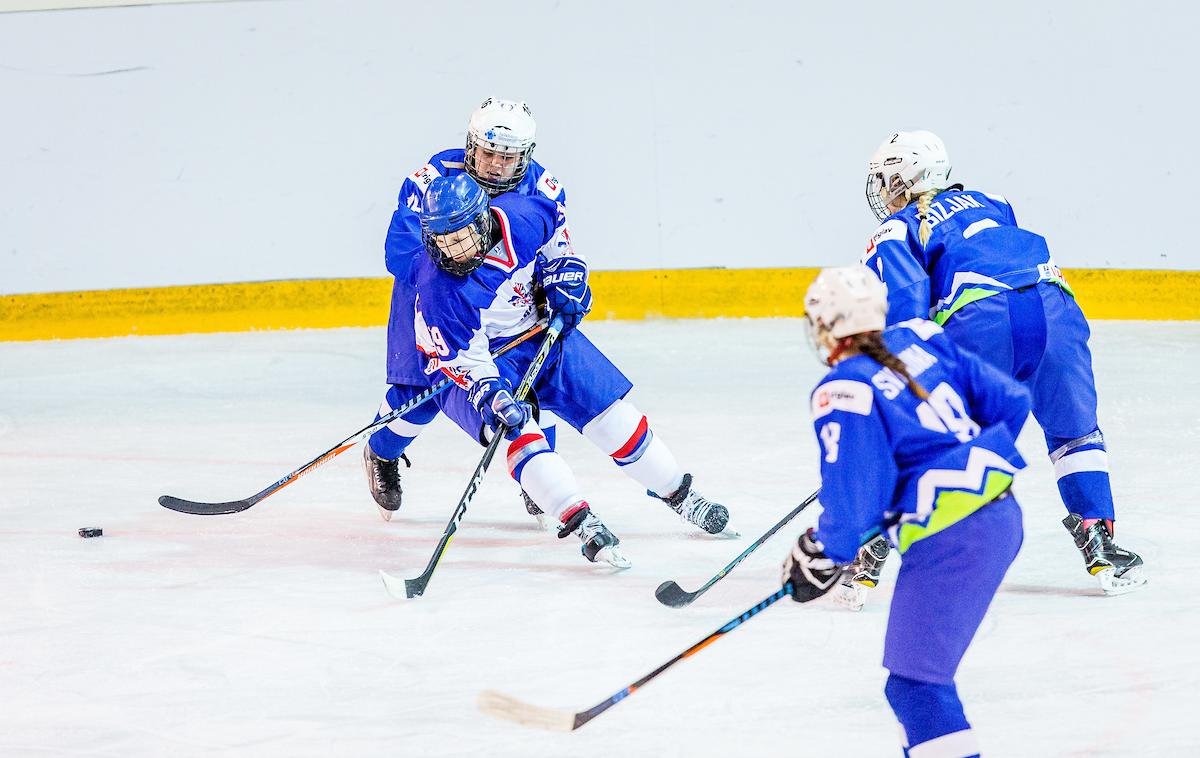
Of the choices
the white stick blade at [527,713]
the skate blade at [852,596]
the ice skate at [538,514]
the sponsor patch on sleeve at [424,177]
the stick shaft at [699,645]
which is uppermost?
the sponsor patch on sleeve at [424,177]

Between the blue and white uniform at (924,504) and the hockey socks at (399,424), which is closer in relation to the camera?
the blue and white uniform at (924,504)

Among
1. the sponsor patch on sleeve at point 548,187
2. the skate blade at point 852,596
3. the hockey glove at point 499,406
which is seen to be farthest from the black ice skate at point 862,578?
the sponsor patch on sleeve at point 548,187

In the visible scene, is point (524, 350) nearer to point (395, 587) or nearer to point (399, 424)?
point (399, 424)

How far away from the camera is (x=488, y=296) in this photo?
3.18 metres

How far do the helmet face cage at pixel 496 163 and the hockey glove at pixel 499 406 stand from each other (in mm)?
559

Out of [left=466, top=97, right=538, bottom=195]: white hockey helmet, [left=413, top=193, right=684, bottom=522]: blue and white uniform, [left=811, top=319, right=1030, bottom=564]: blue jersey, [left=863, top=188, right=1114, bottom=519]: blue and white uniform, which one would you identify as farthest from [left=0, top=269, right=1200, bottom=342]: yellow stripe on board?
[left=811, top=319, right=1030, bottom=564]: blue jersey

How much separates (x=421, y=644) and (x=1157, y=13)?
167 inches

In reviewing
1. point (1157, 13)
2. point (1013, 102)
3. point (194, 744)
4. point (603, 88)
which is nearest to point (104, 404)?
point (603, 88)

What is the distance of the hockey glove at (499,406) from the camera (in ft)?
10.0

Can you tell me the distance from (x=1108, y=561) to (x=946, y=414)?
1.25 metres

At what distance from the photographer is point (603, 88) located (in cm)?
595

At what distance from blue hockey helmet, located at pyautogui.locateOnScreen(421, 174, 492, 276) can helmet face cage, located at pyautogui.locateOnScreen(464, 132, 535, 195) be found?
13.5 inches

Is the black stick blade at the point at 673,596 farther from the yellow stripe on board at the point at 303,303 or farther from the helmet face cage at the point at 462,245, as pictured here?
the yellow stripe on board at the point at 303,303

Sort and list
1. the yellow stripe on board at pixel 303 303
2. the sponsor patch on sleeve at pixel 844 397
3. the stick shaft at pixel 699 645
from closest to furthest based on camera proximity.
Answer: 1. the sponsor patch on sleeve at pixel 844 397
2. the stick shaft at pixel 699 645
3. the yellow stripe on board at pixel 303 303
